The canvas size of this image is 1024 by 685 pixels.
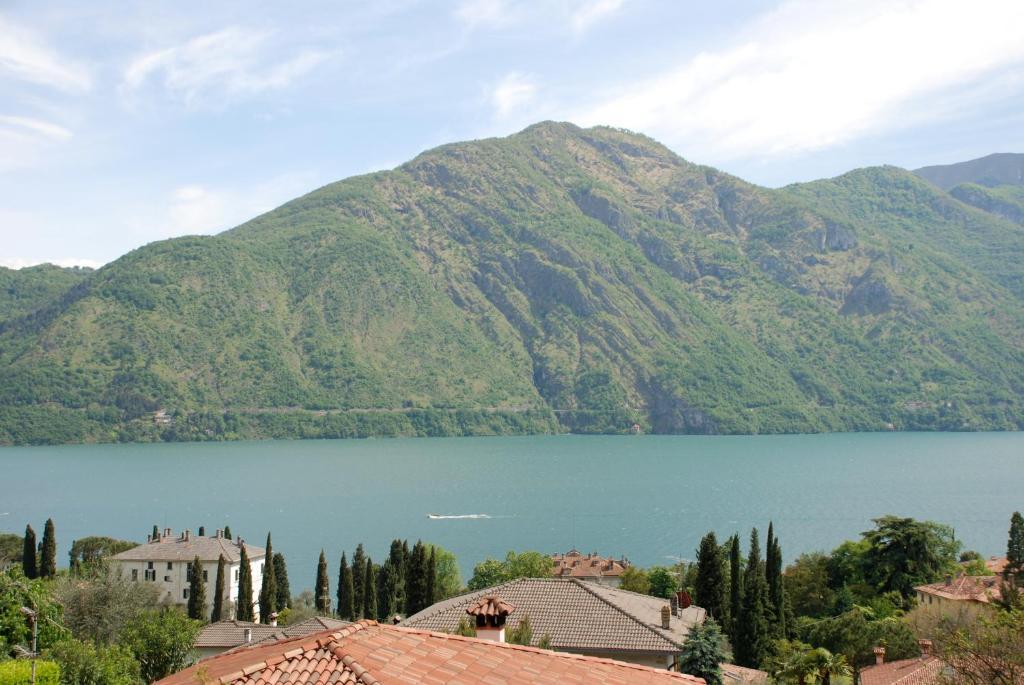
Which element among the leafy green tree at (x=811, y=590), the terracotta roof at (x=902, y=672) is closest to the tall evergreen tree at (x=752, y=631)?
the terracotta roof at (x=902, y=672)

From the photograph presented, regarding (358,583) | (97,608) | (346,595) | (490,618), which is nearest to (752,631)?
(346,595)

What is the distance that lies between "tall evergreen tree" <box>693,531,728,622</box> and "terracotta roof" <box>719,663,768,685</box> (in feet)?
31.7

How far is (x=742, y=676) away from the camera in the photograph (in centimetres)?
3616

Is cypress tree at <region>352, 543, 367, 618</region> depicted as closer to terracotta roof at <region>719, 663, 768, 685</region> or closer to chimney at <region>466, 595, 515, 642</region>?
terracotta roof at <region>719, 663, 768, 685</region>

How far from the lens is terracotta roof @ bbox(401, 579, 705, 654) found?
1236 inches

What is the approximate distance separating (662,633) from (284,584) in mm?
41399

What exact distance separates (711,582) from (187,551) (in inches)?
1436

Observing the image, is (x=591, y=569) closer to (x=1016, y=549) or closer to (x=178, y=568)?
(x=178, y=568)

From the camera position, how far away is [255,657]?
12414 mm

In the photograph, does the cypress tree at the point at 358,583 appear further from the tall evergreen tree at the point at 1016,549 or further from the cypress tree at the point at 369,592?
the tall evergreen tree at the point at 1016,549

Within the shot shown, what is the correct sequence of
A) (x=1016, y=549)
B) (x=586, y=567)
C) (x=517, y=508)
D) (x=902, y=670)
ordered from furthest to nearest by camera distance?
(x=517, y=508)
(x=586, y=567)
(x=1016, y=549)
(x=902, y=670)

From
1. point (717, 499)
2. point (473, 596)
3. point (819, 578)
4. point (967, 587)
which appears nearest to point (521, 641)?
point (473, 596)

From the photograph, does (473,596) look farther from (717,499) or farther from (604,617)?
(717,499)

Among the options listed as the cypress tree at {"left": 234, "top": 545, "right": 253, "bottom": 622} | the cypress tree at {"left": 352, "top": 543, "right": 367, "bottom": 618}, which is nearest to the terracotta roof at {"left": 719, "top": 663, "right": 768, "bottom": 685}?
the cypress tree at {"left": 352, "top": 543, "right": 367, "bottom": 618}
